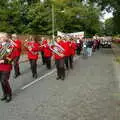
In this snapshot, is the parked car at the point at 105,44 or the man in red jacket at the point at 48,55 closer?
the man in red jacket at the point at 48,55

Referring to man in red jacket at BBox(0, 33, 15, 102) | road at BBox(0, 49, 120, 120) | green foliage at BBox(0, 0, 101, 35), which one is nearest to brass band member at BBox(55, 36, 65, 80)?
road at BBox(0, 49, 120, 120)

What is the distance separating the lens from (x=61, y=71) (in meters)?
17.2

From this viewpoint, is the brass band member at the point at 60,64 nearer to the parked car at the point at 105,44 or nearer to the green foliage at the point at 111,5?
the green foliage at the point at 111,5

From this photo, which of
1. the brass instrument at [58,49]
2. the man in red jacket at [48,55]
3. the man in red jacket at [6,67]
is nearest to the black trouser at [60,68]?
the brass instrument at [58,49]

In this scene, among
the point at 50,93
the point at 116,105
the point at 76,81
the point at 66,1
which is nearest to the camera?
the point at 116,105

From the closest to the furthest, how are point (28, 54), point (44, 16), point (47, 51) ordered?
point (28, 54), point (47, 51), point (44, 16)

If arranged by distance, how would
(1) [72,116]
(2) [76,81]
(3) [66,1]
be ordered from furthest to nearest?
(3) [66,1] → (2) [76,81] → (1) [72,116]

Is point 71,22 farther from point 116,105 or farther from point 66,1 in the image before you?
point 116,105

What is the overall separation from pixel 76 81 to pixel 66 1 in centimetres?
7447

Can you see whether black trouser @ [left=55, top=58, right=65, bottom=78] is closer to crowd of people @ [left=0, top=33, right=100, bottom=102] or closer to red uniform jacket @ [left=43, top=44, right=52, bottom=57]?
crowd of people @ [left=0, top=33, right=100, bottom=102]

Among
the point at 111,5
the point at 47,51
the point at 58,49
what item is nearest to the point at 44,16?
the point at 111,5

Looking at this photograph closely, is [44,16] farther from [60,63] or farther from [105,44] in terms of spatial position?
[60,63]

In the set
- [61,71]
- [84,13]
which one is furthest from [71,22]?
[61,71]

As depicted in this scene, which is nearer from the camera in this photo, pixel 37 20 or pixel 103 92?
pixel 103 92
